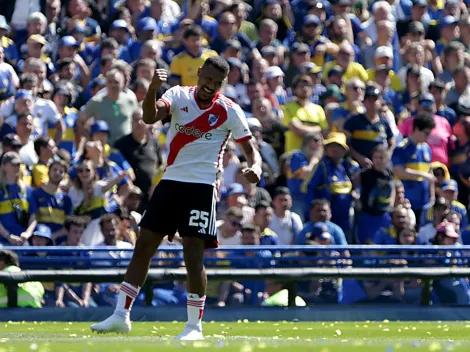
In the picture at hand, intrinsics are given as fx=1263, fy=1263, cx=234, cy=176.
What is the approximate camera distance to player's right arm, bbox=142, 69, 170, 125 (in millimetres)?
9133

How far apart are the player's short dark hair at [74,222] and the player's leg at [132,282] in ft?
16.2

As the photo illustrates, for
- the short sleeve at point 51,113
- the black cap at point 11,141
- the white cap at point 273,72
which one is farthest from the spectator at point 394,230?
the black cap at point 11,141

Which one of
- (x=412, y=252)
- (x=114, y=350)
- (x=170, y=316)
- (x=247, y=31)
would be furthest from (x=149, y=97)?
(x=247, y=31)

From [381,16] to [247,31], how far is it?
226 centimetres

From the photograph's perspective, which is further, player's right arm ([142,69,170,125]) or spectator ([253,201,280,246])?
spectator ([253,201,280,246])

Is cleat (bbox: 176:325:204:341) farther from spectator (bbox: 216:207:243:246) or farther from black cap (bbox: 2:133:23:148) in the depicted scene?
black cap (bbox: 2:133:23:148)

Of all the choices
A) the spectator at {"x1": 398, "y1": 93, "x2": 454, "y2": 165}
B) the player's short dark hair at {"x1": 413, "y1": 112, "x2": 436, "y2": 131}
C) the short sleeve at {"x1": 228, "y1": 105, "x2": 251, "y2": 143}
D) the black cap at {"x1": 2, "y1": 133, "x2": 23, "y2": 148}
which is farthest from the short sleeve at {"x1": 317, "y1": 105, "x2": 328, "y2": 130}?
the short sleeve at {"x1": 228, "y1": 105, "x2": 251, "y2": 143}

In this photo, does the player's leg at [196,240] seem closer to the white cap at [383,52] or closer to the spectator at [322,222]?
the spectator at [322,222]

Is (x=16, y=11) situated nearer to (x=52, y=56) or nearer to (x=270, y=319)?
(x=52, y=56)

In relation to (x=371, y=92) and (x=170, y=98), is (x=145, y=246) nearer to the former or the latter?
(x=170, y=98)

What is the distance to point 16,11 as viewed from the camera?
63.0ft

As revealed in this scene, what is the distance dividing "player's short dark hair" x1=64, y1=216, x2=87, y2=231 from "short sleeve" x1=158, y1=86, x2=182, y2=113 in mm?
5088

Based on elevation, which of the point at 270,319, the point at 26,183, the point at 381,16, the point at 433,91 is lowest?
the point at 270,319

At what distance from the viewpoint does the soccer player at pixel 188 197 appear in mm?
9695
